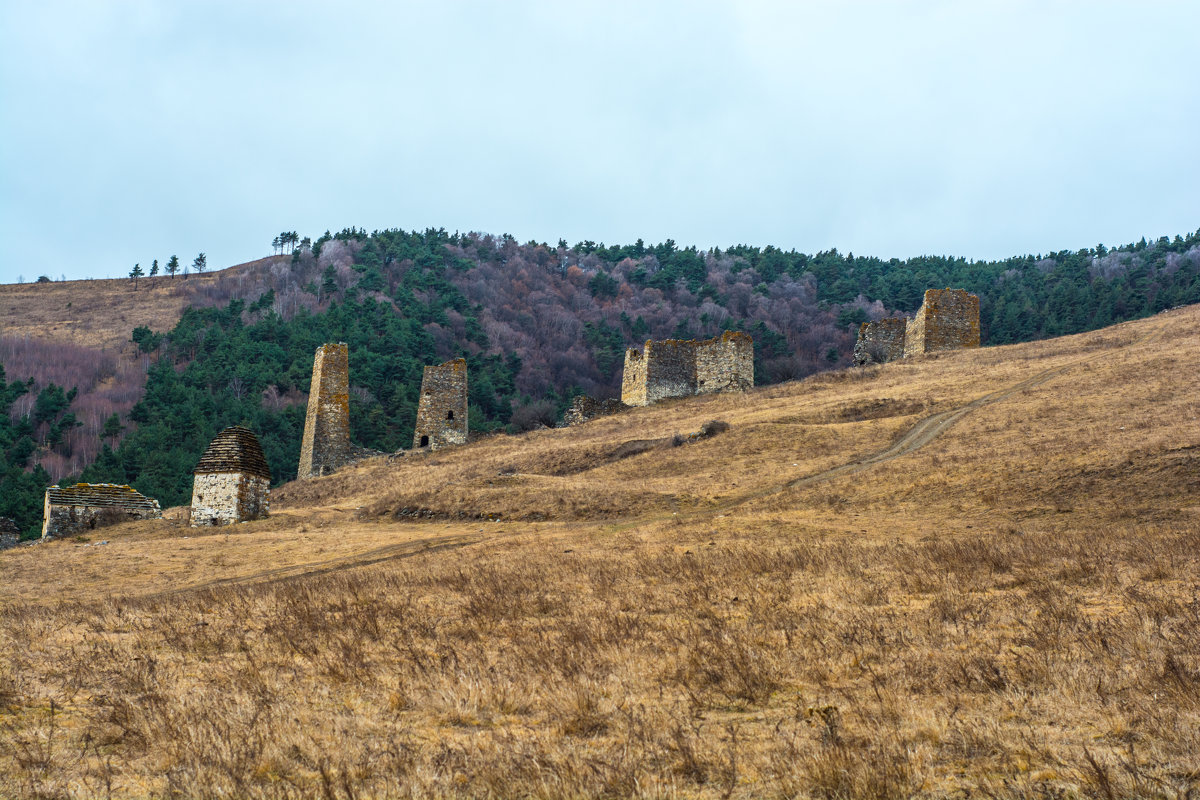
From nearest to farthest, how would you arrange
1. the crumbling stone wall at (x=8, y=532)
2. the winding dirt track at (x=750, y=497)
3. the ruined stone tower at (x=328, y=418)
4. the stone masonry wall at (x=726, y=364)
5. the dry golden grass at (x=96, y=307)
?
the winding dirt track at (x=750, y=497)
the crumbling stone wall at (x=8, y=532)
the ruined stone tower at (x=328, y=418)
the stone masonry wall at (x=726, y=364)
the dry golden grass at (x=96, y=307)

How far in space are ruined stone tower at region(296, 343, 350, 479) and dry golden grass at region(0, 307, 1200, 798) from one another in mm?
21638

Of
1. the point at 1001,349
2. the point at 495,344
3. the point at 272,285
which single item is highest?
the point at 272,285

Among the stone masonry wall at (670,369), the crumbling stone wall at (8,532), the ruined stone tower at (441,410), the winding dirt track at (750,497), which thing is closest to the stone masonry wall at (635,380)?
the stone masonry wall at (670,369)

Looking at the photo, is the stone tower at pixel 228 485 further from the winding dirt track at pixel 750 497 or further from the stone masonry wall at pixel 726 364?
the stone masonry wall at pixel 726 364

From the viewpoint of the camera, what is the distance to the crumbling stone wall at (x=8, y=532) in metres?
35.6

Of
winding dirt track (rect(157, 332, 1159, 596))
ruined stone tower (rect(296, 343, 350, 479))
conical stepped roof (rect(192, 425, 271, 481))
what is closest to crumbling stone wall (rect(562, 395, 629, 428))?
ruined stone tower (rect(296, 343, 350, 479))

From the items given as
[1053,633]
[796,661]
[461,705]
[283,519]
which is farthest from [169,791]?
[283,519]

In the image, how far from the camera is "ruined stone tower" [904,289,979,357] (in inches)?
1795

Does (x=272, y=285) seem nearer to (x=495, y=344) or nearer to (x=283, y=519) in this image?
(x=495, y=344)

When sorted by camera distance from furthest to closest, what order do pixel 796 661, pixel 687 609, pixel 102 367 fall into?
1. pixel 102 367
2. pixel 687 609
3. pixel 796 661

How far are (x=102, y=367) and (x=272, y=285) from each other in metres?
26.4

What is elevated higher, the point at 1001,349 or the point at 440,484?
the point at 1001,349

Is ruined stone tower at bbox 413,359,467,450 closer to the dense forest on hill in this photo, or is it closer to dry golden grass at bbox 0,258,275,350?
the dense forest on hill

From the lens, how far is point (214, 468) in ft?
82.0
